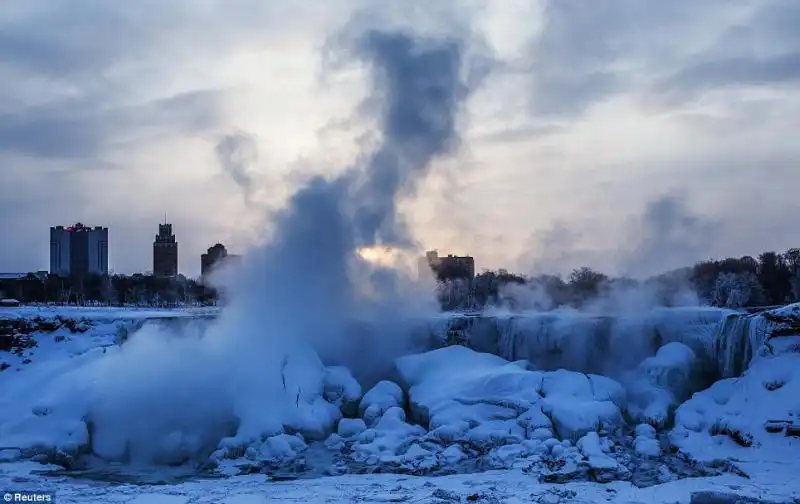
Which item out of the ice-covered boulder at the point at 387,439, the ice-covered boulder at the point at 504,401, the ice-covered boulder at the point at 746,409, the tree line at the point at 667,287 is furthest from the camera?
the tree line at the point at 667,287

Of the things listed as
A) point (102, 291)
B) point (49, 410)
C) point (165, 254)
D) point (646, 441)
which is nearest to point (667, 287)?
point (646, 441)

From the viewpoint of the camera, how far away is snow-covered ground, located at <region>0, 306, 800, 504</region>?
20562 millimetres

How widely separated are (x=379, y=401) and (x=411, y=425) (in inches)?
82.2

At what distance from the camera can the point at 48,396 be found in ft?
89.1

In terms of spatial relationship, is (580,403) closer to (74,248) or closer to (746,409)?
(746,409)

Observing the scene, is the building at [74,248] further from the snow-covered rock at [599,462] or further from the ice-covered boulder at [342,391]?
the snow-covered rock at [599,462]

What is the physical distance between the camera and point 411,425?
84.9ft

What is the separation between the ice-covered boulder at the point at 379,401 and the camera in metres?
26.7

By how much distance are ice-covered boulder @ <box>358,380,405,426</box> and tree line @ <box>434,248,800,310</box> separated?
42.0 feet

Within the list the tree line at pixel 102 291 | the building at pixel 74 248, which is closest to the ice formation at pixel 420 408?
the tree line at pixel 102 291

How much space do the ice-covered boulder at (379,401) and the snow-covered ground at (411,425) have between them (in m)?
0.07

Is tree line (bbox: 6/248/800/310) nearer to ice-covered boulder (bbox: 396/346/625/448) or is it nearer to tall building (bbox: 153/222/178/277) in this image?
ice-covered boulder (bbox: 396/346/625/448)

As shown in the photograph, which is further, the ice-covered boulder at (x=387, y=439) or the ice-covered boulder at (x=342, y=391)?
the ice-covered boulder at (x=342, y=391)

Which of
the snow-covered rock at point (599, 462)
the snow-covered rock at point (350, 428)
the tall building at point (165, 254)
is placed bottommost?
the snow-covered rock at point (599, 462)
